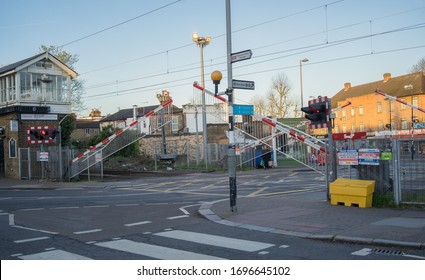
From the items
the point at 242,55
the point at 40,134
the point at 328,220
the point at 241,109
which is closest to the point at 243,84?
the point at 241,109

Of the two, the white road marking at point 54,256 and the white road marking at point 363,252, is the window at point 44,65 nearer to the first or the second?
the white road marking at point 54,256

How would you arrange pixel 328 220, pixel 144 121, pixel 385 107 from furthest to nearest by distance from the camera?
1. pixel 385 107
2. pixel 144 121
3. pixel 328 220

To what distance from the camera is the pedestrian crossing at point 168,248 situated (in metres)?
7.46

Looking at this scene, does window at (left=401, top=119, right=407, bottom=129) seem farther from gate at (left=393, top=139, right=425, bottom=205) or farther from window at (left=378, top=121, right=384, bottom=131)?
gate at (left=393, top=139, right=425, bottom=205)

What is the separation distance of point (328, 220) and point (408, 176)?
3.00 metres

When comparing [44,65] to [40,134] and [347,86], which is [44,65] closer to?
[40,134]

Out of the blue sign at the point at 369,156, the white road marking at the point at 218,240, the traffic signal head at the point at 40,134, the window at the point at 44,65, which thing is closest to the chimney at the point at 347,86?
the window at the point at 44,65

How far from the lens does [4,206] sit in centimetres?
1574

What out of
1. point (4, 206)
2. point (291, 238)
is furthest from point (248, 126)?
point (291, 238)

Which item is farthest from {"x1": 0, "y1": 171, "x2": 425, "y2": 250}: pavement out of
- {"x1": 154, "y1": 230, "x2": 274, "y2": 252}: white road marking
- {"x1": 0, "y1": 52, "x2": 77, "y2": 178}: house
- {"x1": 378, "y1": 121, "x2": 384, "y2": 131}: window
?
{"x1": 378, "y1": 121, "x2": 384, "y2": 131}: window

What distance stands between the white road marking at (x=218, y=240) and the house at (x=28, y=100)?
23.9 meters

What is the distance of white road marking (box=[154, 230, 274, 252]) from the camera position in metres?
8.03

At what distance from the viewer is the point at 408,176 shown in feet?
38.6
